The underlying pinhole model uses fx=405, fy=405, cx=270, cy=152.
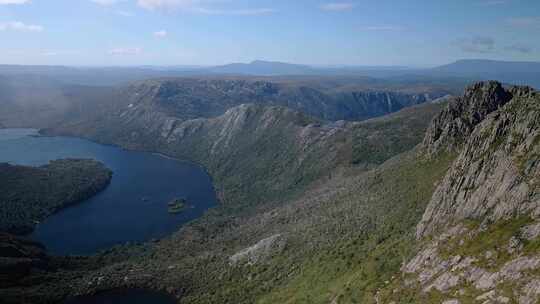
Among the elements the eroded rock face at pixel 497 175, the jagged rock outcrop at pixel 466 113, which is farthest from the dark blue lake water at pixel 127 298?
the jagged rock outcrop at pixel 466 113

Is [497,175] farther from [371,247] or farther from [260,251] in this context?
[260,251]

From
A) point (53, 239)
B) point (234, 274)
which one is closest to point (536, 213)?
point (234, 274)

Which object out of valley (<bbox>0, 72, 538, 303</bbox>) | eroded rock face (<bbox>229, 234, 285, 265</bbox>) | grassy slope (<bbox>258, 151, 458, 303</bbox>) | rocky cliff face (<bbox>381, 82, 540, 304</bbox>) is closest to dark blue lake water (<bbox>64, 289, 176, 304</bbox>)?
valley (<bbox>0, 72, 538, 303</bbox>)

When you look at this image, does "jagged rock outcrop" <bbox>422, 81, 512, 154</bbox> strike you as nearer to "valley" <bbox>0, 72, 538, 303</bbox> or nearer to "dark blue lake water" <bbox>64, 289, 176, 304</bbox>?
"valley" <bbox>0, 72, 538, 303</bbox>

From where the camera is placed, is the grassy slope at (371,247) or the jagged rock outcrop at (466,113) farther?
the jagged rock outcrop at (466,113)

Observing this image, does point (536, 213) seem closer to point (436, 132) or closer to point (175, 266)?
point (436, 132)

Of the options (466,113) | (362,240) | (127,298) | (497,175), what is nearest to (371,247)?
(362,240)

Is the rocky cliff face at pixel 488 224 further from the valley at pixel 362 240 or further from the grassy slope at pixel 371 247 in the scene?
the grassy slope at pixel 371 247
